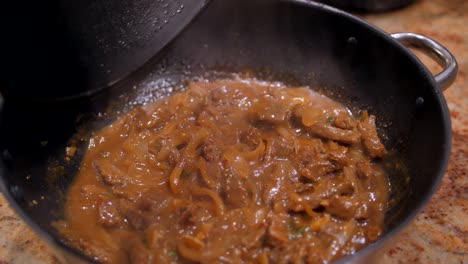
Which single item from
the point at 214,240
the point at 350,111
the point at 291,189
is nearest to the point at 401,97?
the point at 350,111

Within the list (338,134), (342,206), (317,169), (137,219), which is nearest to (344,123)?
(338,134)

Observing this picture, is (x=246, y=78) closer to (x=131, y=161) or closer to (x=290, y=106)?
(x=290, y=106)

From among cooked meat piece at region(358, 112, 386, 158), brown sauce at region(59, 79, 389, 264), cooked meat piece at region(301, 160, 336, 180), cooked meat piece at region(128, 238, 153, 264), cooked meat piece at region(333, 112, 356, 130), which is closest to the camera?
cooked meat piece at region(128, 238, 153, 264)

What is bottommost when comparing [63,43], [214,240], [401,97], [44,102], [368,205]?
[368,205]

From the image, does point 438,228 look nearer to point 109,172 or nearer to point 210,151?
point 210,151

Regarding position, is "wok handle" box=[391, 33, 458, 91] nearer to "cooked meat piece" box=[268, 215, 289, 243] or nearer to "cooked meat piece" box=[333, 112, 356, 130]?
"cooked meat piece" box=[333, 112, 356, 130]

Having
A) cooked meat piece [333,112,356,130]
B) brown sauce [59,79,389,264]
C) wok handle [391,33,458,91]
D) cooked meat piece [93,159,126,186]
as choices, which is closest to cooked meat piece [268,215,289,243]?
brown sauce [59,79,389,264]
